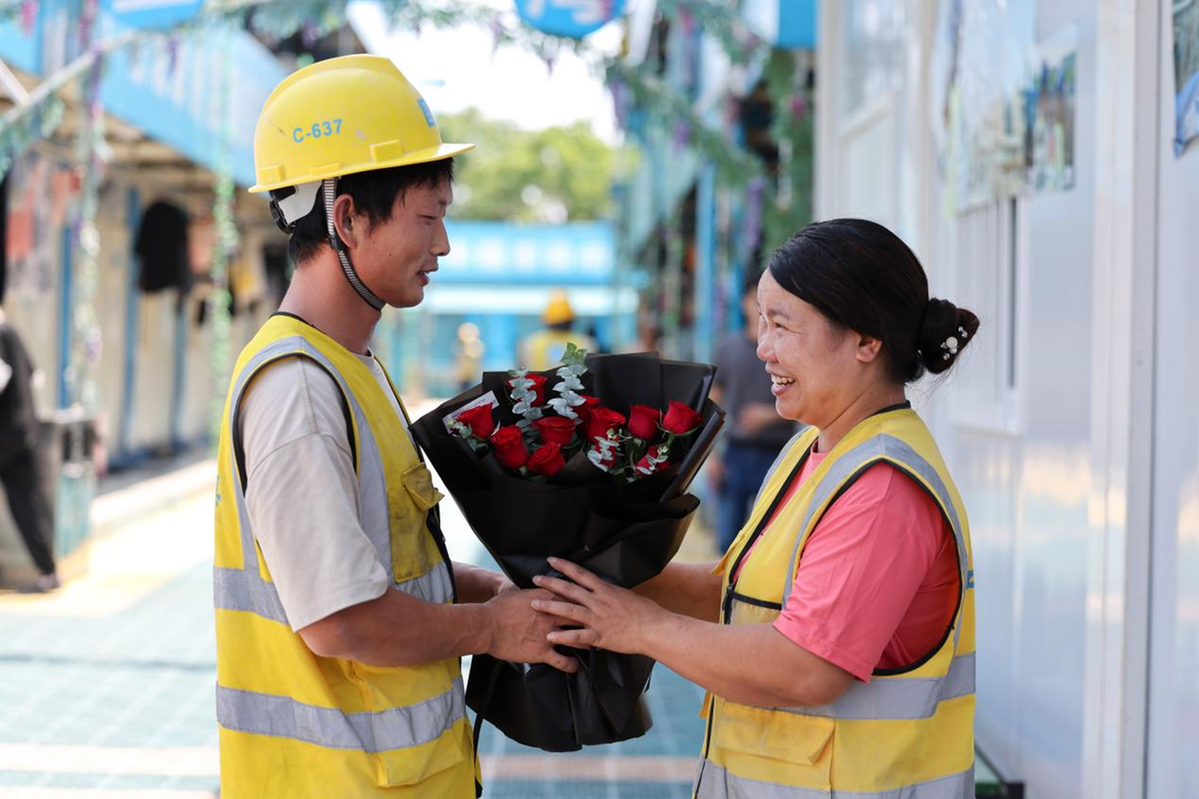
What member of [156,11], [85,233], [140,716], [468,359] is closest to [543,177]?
[468,359]

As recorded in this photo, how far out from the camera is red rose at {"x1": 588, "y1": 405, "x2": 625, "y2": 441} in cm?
211

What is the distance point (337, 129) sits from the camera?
1985 millimetres

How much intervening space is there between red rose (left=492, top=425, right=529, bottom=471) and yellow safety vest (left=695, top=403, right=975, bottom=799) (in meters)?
0.41

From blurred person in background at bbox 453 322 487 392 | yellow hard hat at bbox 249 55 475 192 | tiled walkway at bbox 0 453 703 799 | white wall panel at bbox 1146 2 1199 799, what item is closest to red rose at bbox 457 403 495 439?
yellow hard hat at bbox 249 55 475 192

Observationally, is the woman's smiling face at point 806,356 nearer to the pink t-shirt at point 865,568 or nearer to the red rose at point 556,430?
the pink t-shirt at point 865,568

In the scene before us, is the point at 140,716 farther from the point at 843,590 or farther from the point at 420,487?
the point at 843,590

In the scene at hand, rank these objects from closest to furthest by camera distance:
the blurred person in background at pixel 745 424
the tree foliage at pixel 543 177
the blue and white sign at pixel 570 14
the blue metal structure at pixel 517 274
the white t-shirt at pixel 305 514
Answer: the white t-shirt at pixel 305 514
the blue and white sign at pixel 570 14
the blurred person in background at pixel 745 424
the blue metal structure at pixel 517 274
the tree foliage at pixel 543 177

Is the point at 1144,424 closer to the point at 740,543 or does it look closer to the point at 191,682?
the point at 740,543

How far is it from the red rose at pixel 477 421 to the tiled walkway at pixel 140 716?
2.76m

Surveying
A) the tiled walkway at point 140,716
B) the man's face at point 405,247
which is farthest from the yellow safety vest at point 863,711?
the tiled walkway at point 140,716

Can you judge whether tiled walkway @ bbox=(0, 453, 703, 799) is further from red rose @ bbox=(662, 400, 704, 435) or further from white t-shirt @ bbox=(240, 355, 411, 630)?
white t-shirt @ bbox=(240, 355, 411, 630)

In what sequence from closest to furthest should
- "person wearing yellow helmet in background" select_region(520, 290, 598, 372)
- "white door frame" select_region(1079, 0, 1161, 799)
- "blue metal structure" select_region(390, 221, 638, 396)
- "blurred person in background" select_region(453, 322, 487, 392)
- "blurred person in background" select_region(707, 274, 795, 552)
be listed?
"white door frame" select_region(1079, 0, 1161, 799) → "blurred person in background" select_region(707, 274, 795, 552) → "person wearing yellow helmet in background" select_region(520, 290, 598, 372) → "blurred person in background" select_region(453, 322, 487, 392) → "blue metal structure" select_region(390, 221, 638, 396)

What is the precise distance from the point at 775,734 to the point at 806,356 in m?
0.58

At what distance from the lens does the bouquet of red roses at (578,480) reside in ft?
6.73
